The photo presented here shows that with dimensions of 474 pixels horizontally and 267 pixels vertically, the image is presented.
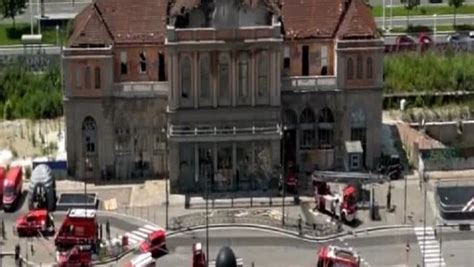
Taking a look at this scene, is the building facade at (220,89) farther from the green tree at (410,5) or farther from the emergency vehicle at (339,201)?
the green tree at (410,5)

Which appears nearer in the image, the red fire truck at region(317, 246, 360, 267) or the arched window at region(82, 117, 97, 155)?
the red fire truck at region(317, 246, 360, 267)

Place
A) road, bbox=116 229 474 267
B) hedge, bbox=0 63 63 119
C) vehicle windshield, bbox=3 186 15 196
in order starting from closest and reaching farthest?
1. road, bbox=116 229 474 267
2. vehicle windshield, bbox=3 186 15 196
3. hedge, bbox=0 63 63 119

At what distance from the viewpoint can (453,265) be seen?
3588 inches

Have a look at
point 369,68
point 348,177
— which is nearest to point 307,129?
point 369,68

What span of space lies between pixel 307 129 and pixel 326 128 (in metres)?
1.40

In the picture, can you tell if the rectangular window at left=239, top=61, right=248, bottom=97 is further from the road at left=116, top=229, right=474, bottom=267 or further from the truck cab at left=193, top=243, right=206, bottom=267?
the truck cab at left=193, top=243, right=206, bottom=267

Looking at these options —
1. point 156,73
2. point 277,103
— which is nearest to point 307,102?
point 277,103

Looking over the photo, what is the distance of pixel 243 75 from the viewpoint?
104312mm

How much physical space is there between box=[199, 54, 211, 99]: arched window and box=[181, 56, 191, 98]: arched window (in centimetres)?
84

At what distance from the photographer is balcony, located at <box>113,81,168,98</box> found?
106 metres

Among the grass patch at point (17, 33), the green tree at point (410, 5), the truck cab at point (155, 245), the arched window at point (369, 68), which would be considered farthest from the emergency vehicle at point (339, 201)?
the green tree at point (410, 5)

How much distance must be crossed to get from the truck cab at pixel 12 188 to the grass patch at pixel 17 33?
136 feet

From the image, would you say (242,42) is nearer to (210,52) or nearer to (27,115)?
(210,52)

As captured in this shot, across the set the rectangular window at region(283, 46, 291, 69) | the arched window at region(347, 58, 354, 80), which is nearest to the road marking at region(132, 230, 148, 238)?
the rectangular window at region(283, 46, 291, 69)
